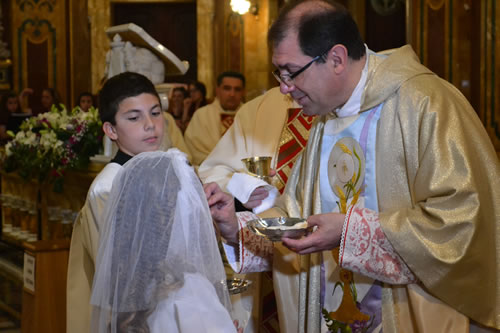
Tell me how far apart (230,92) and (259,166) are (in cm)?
471

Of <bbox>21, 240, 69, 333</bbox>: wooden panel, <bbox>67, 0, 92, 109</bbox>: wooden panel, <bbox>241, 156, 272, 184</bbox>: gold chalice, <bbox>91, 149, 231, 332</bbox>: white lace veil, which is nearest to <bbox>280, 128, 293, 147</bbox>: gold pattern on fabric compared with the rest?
<bbox>241, 156, 272, 184</bbox>: gold chalice

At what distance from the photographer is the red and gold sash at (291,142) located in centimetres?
357

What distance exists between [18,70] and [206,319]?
13166mm

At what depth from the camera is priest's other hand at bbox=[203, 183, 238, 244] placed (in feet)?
Answer: 8.13

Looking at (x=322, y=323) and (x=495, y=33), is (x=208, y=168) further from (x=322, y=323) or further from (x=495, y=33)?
(x=495, y=33)

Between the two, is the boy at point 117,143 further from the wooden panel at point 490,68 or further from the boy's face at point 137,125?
the wooden panel at point 490,68

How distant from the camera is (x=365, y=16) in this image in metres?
10.8

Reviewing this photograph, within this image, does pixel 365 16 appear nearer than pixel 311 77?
No

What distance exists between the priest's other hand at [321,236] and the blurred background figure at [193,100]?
716 cm

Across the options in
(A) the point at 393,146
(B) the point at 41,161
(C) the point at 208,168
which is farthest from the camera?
(B) the point at 41,161

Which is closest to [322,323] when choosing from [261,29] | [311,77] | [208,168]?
[311,77]

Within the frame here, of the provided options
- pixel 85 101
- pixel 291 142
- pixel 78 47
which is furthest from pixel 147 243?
pixel 78 47

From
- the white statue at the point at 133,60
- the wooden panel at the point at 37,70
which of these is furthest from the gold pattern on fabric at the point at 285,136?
the wooden panel at the point at 37,70

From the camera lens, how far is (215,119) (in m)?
8.06
